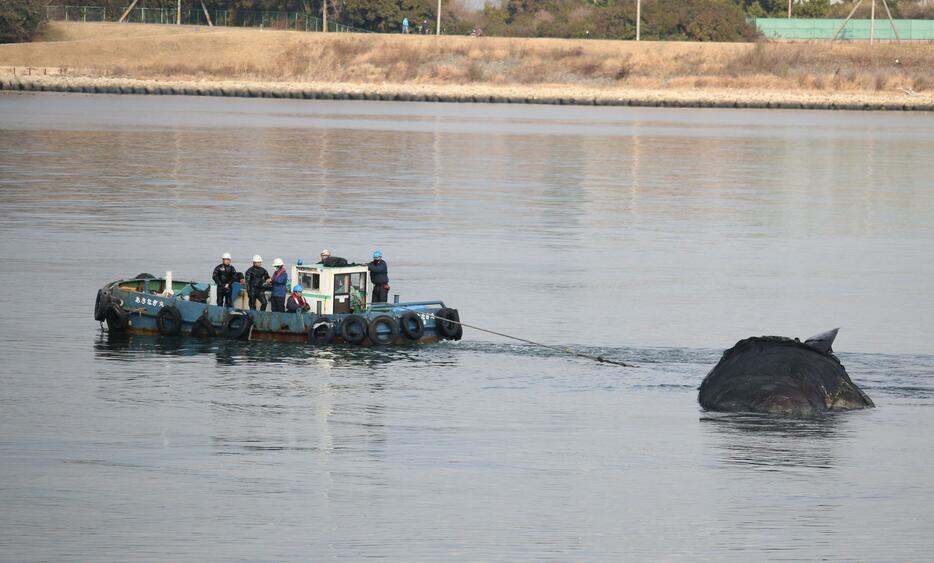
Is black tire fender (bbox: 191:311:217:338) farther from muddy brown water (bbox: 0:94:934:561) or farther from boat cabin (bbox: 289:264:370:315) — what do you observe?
boat cabin (bbox: 289:264:370:315)

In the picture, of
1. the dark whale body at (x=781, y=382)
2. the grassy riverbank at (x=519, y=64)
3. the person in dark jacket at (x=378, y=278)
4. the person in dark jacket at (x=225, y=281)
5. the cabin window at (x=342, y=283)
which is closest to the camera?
the dark whale body at (x=781, y=382)

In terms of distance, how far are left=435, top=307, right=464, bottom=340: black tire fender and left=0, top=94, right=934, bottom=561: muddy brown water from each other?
45 cm

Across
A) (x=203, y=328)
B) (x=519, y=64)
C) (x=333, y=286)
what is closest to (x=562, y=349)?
(x=333, y=286)

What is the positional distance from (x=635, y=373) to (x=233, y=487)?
13.1 m

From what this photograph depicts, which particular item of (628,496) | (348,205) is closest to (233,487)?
(628,496)

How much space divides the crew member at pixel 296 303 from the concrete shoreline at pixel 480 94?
15034 centimetres

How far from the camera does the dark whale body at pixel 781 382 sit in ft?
107

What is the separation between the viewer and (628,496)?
88.3ft

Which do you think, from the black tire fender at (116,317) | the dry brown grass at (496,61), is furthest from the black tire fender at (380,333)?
the dry brown grass at (496,61)

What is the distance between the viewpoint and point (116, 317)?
4044 cm

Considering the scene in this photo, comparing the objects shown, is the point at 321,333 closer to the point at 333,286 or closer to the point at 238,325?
the point at 333,286

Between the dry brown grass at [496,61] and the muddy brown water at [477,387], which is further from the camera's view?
the dry brown grass at [496,61]

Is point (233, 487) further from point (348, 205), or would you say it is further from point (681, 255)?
point (348, 205)

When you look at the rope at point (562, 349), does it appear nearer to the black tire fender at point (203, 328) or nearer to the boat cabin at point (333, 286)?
the boat cabin at point (333, 286)
